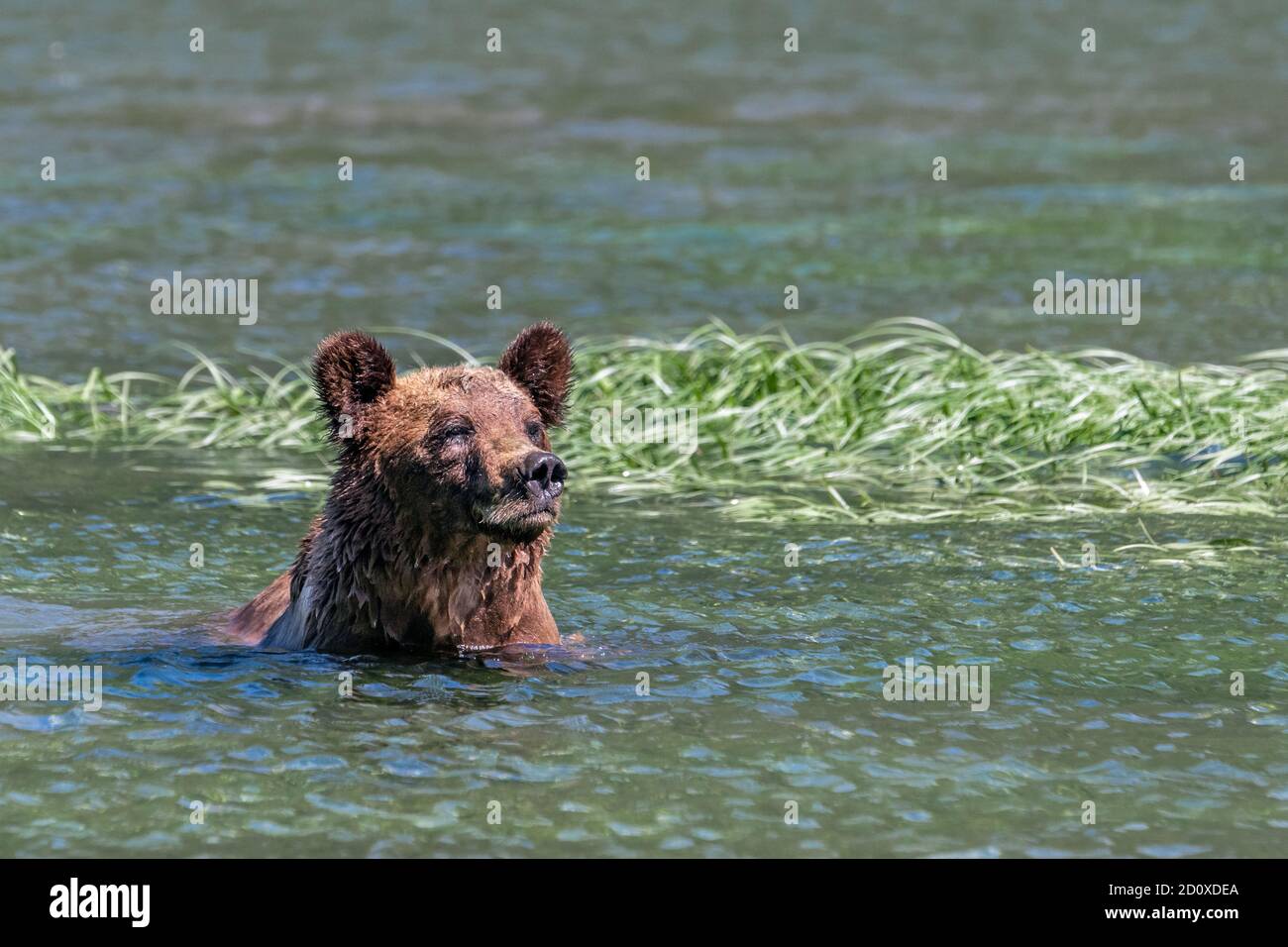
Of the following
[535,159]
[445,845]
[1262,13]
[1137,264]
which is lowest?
[445,845]

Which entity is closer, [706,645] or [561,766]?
[561,766]

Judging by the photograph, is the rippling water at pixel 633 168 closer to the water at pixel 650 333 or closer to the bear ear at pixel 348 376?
the water at pixel 650 333

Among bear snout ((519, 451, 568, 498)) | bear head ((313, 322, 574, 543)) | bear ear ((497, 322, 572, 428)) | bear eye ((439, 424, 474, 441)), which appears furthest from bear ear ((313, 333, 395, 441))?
bear snout ((519, 451, 568, 498))

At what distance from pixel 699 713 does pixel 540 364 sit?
204cm

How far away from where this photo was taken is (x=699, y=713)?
31.6 feet

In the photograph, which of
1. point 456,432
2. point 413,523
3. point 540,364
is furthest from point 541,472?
point 540,364

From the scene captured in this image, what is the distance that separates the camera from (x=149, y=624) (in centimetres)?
1125

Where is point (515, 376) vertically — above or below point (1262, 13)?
below

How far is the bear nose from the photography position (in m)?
9.38

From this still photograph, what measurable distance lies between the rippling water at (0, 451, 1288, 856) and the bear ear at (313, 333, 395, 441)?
1199mm

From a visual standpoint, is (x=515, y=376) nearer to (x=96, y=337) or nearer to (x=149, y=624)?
(x=149, y=624)

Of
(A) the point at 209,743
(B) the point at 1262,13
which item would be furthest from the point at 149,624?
(B) the point at 1262,13

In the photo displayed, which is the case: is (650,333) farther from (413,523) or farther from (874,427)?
(413,523)

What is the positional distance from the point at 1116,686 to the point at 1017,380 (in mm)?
6232
